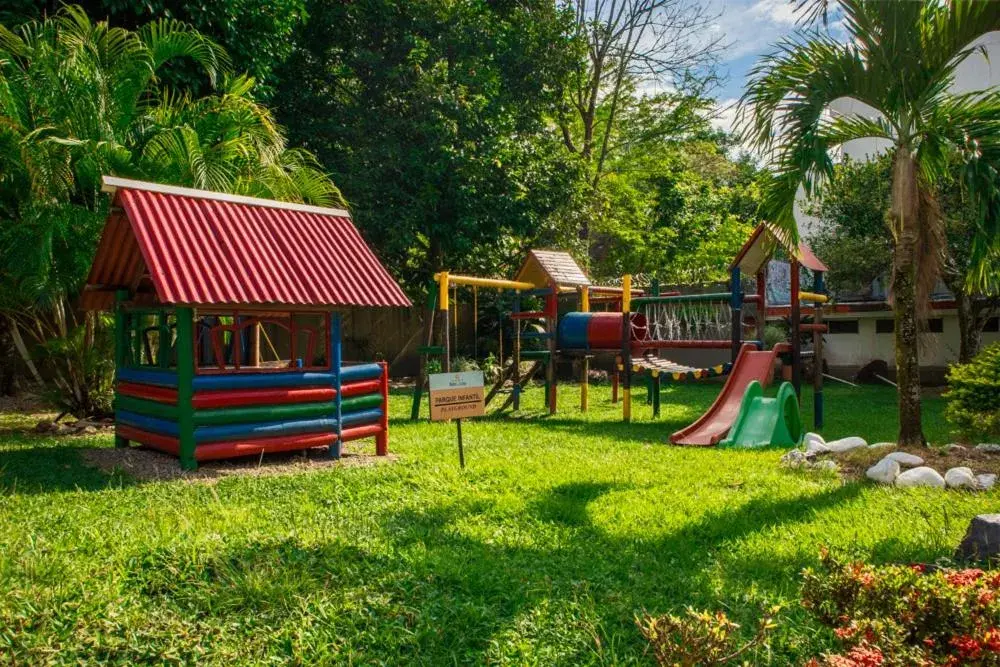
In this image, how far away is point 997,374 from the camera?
9.05 meters

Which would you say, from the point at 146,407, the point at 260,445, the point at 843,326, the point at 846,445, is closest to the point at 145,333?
the point at 146,407

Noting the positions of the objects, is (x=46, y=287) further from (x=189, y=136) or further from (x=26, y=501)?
(x=26, y=501)

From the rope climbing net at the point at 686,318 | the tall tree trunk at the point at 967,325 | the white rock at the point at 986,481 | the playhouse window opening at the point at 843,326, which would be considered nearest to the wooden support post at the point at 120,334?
the rope climbing net at the point at 686,318

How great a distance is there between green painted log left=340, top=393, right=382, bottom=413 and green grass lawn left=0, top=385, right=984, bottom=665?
1.06m

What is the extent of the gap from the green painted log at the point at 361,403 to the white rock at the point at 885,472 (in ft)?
17.2

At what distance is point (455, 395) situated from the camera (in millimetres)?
7809

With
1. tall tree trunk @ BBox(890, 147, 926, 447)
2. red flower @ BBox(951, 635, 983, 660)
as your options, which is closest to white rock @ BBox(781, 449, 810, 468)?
tall tree trunk @ BBox(890, 147, 926, 447)

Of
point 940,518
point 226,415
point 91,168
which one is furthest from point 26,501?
point 940,518

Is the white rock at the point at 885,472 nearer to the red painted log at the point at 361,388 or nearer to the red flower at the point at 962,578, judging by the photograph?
the red flower at the point at 962,578

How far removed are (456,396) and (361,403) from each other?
1.64m

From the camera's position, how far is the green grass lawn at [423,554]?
3.96 metres

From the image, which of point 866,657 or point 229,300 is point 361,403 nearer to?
point 229,300

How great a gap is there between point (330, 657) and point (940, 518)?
4616 millimetres

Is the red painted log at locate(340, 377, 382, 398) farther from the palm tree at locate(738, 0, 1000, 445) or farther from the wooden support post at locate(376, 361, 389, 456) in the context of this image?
the palm tree at locate(738, 0, 1000, 445)
